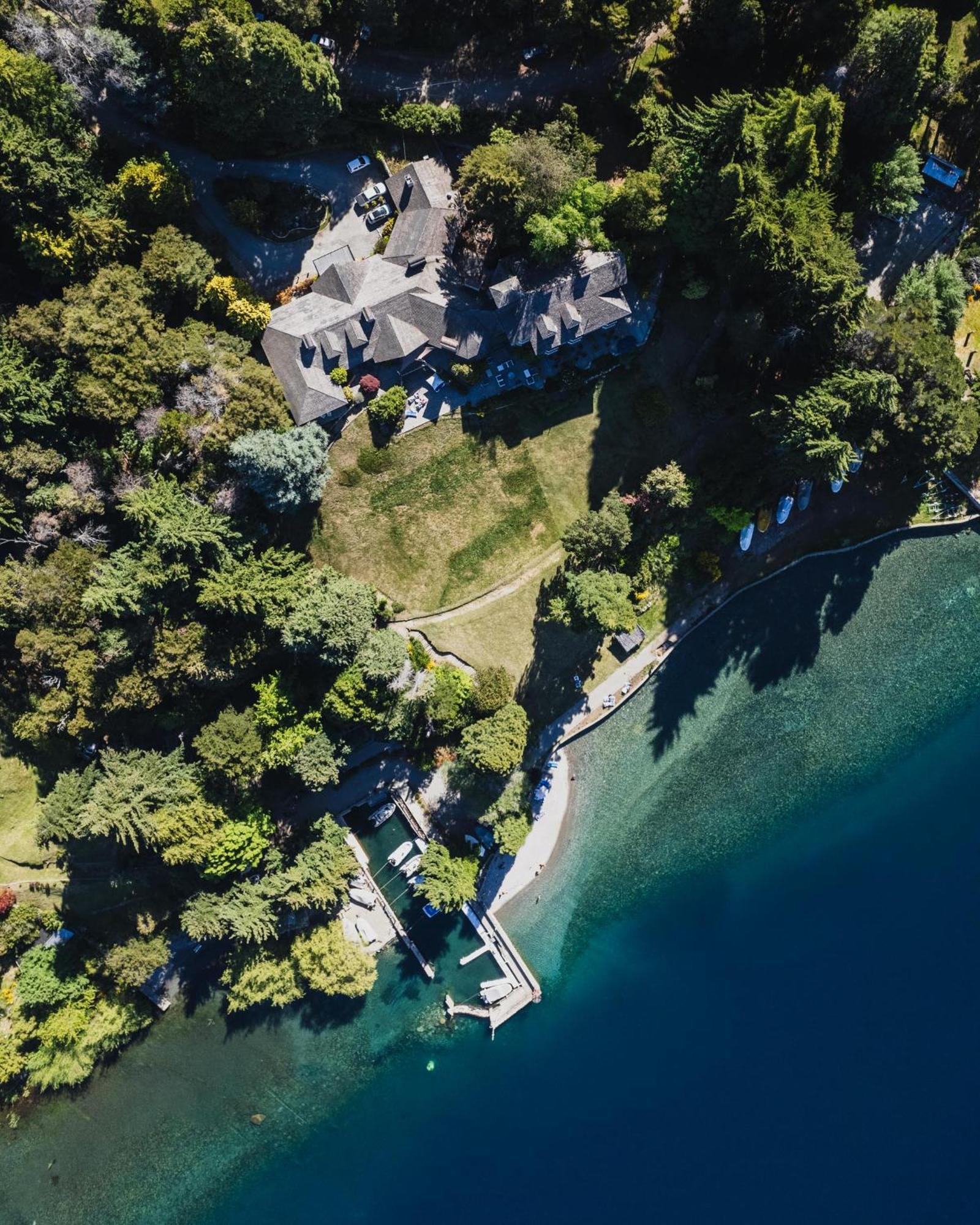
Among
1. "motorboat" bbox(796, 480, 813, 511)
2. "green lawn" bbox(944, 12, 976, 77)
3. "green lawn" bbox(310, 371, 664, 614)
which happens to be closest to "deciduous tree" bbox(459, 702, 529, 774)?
"green lawn" bbox(310, 371, 664, 614)

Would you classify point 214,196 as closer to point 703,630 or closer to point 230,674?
point 230,674

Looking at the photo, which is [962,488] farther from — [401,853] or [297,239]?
[297,239]

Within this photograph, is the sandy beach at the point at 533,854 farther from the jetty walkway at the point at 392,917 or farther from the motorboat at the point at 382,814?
the motorboat at the point at 382,814

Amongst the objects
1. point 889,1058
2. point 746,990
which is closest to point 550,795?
point 746,990

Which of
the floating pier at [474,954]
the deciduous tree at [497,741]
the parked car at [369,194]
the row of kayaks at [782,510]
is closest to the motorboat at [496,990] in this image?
the floating pier at [474,954]

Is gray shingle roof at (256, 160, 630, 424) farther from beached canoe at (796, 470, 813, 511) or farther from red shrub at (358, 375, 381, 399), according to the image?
beached canoe at (796, 470, 813, 511)

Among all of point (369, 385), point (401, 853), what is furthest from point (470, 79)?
point (401, 853)
